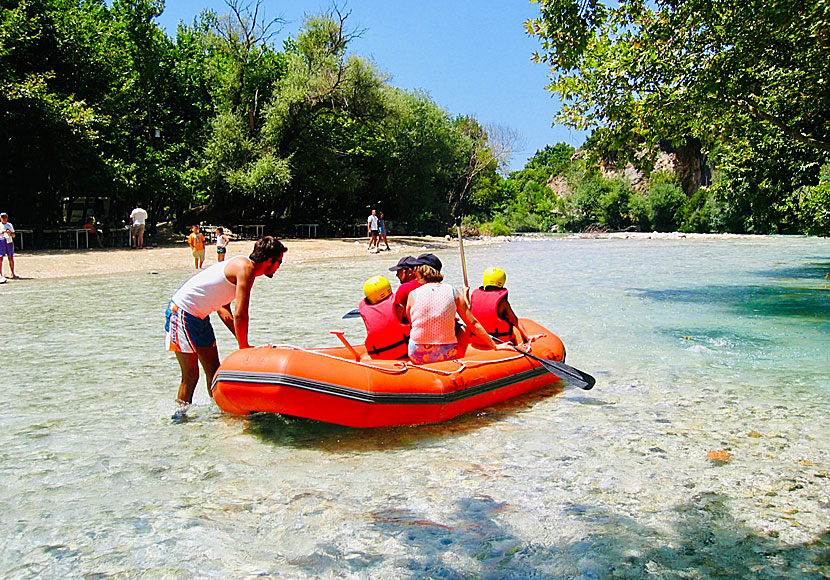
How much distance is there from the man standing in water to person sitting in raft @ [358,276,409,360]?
122 cm

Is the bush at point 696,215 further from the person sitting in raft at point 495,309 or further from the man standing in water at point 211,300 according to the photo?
the man standing in water at point 211,300

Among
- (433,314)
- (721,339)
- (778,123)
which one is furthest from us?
(778,123)

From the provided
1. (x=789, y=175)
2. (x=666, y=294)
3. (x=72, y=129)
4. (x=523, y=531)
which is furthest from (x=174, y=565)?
(x=72, y=129)

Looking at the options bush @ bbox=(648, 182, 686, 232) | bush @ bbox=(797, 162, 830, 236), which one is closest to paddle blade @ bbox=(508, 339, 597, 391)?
bush @ bbox=(797, 162, 830, 236)

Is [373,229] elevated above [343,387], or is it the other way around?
[373,229]

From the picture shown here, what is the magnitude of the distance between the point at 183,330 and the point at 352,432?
158 centimetres

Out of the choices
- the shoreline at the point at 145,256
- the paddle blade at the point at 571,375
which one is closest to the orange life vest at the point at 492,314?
the paddle blade at the point at 571,375

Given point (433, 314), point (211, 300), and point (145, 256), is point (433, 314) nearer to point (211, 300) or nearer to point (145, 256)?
point (211, 300)

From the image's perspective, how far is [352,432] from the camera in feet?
19.1

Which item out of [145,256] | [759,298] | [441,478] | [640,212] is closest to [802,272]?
[759,298]

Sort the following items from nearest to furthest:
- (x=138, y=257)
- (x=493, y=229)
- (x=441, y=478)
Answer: (x=441, y=478)
(x=138, y=257)
(x=493, y=229)

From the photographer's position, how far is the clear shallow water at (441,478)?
3830 mm

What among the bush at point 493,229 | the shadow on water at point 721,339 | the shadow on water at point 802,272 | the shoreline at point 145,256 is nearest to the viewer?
the shadow on water at point 721,339

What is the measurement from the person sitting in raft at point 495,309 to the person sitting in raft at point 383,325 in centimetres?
110
